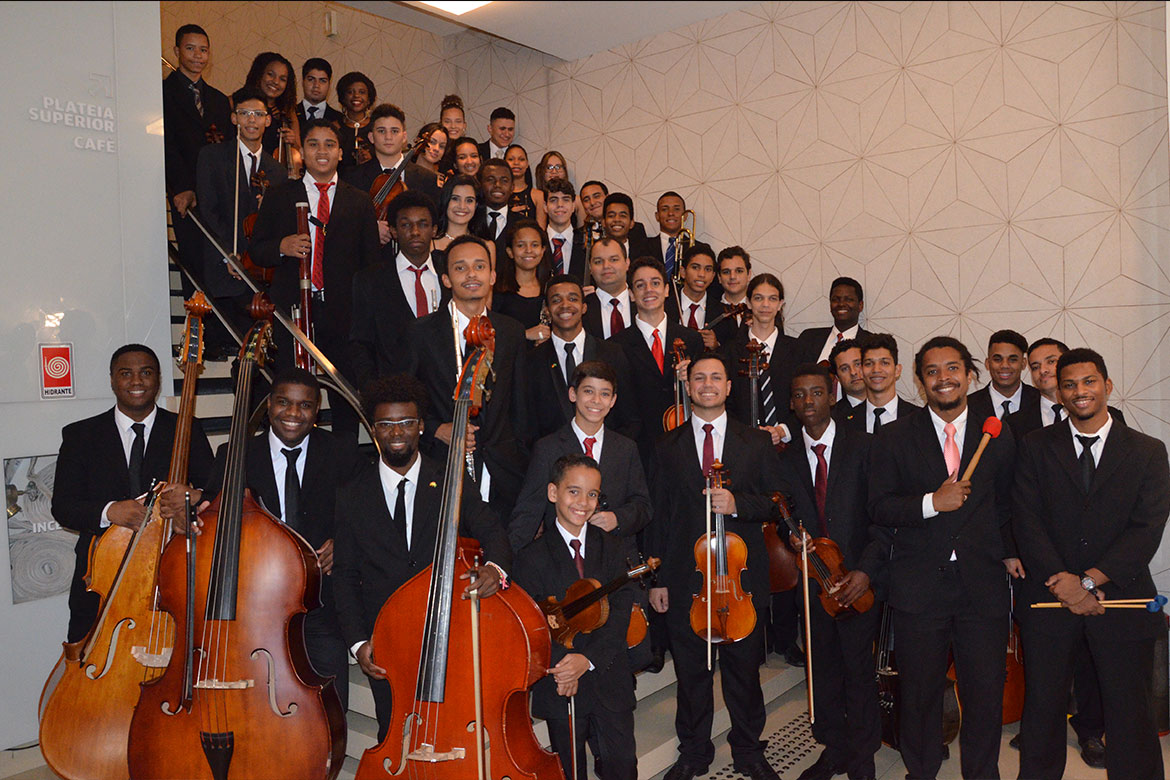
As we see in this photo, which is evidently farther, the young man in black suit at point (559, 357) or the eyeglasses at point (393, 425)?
the young man in black suit at point (559, 357)

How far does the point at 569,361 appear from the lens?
347cm

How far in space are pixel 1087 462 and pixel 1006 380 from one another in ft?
3.63

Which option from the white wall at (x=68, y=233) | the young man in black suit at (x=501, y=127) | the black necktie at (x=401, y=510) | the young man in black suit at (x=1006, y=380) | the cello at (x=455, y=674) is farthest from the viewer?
the young man in black suit at (x=501, y=127)

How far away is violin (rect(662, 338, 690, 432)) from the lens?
3455mm

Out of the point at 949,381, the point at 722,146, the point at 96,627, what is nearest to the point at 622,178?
the point at 722,146

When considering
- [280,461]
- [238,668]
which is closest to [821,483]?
[280,461]

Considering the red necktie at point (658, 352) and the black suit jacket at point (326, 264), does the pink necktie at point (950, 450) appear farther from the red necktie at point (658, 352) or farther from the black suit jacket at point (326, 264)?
the black suit jacket at point (326, 264)

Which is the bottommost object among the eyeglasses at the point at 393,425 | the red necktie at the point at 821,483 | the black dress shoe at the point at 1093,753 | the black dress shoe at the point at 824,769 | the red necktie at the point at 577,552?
the black dress shoe at the point at 1093,753

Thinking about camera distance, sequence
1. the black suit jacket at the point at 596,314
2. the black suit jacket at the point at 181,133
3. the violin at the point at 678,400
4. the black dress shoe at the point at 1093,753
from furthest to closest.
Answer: the black suit jacket at the point at 181,133 → the black suit jacket at the point at 596,314 → the violin at the point at 678,400 → the black dress shoe at the point at 1093,753

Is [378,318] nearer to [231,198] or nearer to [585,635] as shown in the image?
[231,198]

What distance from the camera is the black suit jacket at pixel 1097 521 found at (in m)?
2.74

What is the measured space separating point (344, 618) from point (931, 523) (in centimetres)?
199

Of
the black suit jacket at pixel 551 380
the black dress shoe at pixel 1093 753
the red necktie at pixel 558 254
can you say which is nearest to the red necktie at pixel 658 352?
the black suit jacket at pixel 551 380

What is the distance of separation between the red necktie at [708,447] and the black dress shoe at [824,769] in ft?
3.92
